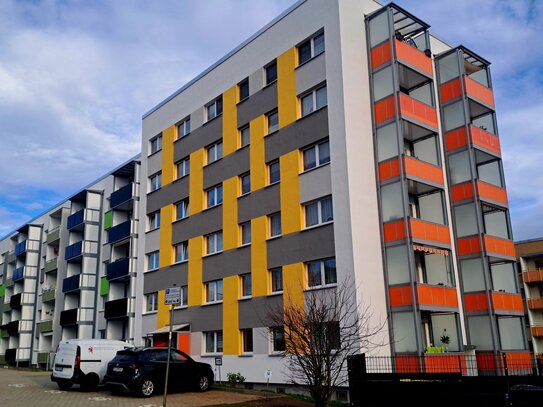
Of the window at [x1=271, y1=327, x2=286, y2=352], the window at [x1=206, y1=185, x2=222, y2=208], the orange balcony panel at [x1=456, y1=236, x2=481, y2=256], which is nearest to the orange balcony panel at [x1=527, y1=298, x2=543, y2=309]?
the orange balcony panel at [x1=456, y1=236, x2=481, y2=256]

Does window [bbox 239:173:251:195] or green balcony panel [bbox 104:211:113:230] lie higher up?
green balcony panel [bbox 104:211:113:230]

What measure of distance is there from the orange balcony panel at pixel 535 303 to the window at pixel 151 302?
3641cm

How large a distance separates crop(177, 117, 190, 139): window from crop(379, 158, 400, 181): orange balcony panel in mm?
13594

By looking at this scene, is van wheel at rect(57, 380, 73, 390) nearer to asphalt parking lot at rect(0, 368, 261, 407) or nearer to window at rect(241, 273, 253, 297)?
asphalt parking lot at rect(0, 368, 261, 407)

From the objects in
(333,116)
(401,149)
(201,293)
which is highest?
(333,116)

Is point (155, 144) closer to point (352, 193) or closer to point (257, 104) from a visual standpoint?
point (257, 104)

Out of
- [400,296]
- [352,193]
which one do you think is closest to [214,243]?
[352,193]

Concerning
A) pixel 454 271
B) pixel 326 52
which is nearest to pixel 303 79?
pixel 326 52

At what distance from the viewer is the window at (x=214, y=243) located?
28.8m

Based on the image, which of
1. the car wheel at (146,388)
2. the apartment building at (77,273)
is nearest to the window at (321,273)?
the car wheel at (146,388)

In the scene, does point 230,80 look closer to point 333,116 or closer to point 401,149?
point 333,116

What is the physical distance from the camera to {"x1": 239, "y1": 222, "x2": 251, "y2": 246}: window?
88.6 feet

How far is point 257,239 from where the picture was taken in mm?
25891

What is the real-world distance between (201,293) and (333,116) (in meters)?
11.6
